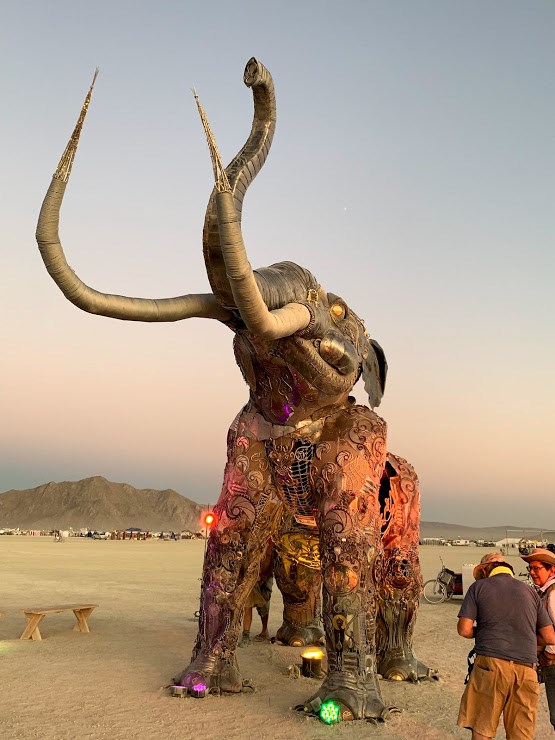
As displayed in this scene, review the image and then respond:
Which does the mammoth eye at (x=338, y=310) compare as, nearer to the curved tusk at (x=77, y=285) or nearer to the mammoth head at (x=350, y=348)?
the mammoth head at (x=350, y=348)

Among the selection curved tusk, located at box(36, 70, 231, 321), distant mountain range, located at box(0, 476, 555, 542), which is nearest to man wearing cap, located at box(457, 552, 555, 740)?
curved tusk, located at box(36, 70, 231, 321)

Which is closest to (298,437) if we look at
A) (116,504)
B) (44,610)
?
(44,610)

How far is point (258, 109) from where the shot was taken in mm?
5457

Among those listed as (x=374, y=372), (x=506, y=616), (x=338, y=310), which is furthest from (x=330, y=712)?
(x=338, y=310)

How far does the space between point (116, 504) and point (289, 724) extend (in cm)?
14158

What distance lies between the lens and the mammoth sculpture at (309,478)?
552cm

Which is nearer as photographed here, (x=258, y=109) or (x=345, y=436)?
(x=258, y=109)

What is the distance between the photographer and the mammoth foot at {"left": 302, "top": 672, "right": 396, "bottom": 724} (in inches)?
229

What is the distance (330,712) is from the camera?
5809 mm

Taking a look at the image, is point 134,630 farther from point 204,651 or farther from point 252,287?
point 252,287

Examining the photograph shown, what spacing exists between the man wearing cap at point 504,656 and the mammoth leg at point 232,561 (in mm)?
2523

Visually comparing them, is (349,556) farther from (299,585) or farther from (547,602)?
(299,585)

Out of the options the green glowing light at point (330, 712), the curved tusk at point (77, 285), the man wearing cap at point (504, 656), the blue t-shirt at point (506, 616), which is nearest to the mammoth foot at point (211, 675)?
the green glowing light at point (330, 712)

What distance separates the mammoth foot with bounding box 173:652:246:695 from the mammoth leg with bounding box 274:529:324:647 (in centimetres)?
187
